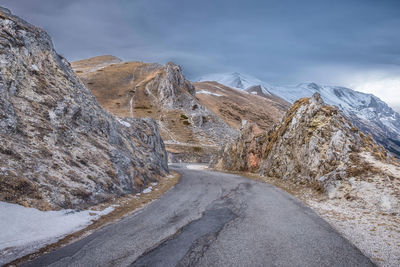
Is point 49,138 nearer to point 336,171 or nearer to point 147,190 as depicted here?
point 147,190

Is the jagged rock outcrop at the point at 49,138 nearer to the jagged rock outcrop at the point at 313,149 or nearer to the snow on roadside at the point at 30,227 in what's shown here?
the snow on roadside at the point at 30,227

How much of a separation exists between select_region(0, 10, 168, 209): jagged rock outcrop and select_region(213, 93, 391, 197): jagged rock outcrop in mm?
13343

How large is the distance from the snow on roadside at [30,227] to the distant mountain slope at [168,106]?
4955 cm

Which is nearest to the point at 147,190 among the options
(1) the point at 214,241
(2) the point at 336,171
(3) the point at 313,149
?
(1) the point at 214,241

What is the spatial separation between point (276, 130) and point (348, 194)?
1651cm

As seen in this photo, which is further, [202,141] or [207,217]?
[202,141]

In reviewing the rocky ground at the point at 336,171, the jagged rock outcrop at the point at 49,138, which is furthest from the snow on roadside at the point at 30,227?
the rocky ground at the point at 336,171

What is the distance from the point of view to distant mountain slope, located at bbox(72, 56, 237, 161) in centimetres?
7100

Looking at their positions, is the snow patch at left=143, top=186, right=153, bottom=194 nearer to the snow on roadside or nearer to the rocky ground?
the snow on roadside

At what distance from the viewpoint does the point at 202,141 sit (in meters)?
74.3

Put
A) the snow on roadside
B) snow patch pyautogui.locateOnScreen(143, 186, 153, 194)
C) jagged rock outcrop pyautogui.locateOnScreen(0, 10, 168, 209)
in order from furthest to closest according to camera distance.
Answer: snow patch pyautogui.locateOnScreen(143, 186, 153, 194) < jagged rock outcrop pyautogui.locateOnScreen(0, 10, 168, 209) < the snow on roadside

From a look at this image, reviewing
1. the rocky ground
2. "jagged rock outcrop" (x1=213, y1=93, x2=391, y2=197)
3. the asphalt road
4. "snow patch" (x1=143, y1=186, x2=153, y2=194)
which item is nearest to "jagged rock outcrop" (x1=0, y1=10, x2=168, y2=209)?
"snow patch" (x1=143, y1=186, x2=153, y2=194)

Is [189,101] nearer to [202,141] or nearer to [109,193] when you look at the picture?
[202,141]

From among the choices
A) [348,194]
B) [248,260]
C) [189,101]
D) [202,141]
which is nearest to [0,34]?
[248,260]
